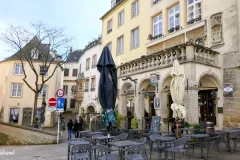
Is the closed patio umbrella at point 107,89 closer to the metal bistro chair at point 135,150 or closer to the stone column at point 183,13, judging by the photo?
the metal bistro chair at point 135,150

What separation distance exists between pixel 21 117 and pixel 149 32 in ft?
73.7

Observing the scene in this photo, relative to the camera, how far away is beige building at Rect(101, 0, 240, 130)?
35.3 feet

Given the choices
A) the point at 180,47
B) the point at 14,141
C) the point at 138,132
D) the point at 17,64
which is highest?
the point at 17,64

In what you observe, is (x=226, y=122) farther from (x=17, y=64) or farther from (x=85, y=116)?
(x=17, y=64)

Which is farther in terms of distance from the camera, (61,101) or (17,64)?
(17,64)

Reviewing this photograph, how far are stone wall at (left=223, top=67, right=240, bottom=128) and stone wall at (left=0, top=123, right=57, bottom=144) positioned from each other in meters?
10.0

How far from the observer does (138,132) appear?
415 inches

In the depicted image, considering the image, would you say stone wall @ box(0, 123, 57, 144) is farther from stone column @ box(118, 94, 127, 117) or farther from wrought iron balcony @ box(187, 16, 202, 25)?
wrought iron balcony @ box(187, 16, 202, 25)

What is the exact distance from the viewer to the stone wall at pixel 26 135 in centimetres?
1413

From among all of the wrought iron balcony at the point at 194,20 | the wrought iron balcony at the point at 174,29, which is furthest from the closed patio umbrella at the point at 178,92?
the wrought iron balcony at the point at 174,29

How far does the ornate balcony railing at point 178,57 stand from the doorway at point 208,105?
1.92 meters

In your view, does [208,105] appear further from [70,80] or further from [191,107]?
[70,80]

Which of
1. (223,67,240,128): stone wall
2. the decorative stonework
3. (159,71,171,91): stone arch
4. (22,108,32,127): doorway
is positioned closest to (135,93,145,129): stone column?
(159,71,171,91): stone arch

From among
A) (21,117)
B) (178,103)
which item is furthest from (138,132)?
(21,117)
